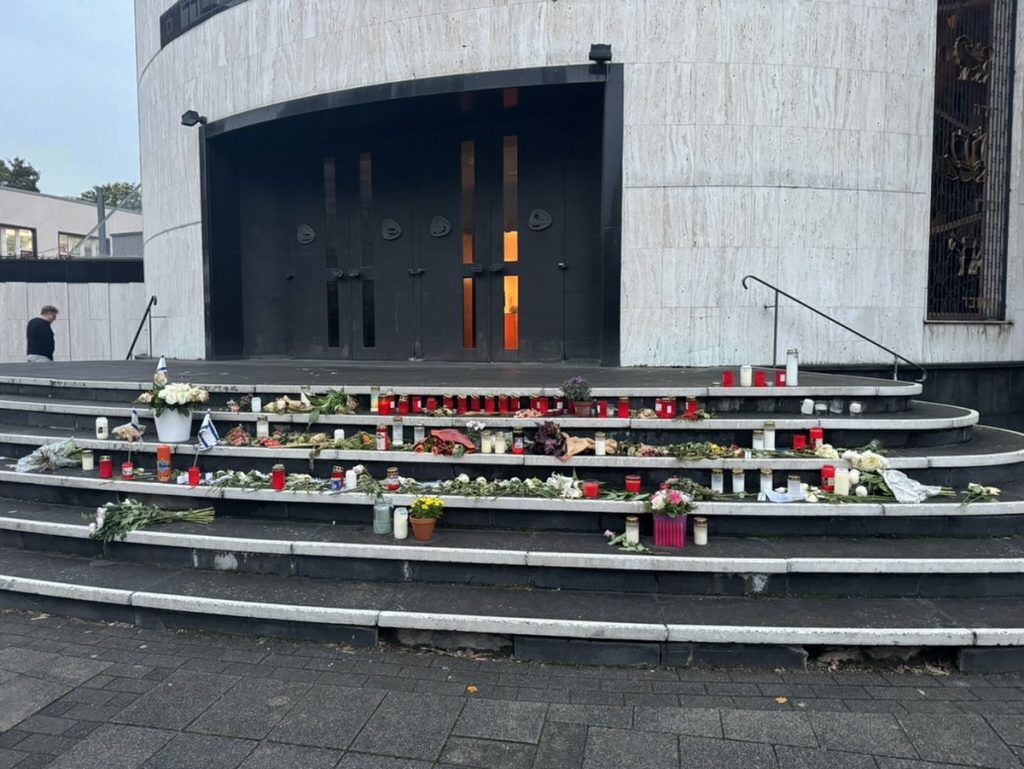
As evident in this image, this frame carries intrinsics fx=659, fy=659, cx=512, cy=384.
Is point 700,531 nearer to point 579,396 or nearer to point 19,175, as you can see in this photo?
point 579,396

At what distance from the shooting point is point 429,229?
11.4m

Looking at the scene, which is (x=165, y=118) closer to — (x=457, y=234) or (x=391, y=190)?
(x=391, y=190)

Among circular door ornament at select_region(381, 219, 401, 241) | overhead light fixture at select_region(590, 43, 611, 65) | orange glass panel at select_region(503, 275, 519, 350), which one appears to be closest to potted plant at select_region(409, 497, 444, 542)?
orange glass panel at select_region(503, 275, 519, 350)

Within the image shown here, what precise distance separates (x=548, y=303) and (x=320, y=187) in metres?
5.19

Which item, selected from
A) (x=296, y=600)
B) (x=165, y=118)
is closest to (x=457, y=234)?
(x=165, y=118)

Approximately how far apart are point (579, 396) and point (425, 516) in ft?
6.23

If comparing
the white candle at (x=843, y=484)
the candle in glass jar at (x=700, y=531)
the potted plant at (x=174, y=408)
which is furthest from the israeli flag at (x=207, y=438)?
the white candle at (x=843, y=484)

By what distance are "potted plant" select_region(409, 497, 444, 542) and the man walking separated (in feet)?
35.0

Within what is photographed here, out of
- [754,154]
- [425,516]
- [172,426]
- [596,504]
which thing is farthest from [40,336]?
[754,154]

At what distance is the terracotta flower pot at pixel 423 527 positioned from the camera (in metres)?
4.59

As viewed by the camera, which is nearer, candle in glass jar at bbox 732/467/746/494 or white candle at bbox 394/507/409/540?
white candle at bbox 394/507/409/540

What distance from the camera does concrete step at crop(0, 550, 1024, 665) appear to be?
3.67m

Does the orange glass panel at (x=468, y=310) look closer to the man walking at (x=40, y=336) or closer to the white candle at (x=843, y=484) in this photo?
the white candle at (x=843, y=484)

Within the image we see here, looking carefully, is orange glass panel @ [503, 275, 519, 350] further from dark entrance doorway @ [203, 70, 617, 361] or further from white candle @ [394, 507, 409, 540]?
white candle @ [394, 507, 409, 540]
